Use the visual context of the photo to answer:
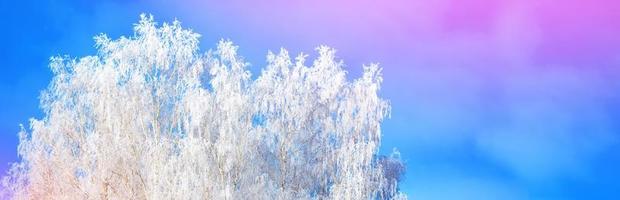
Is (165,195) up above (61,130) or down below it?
below

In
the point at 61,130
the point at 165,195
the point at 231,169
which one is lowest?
the point at 165,195

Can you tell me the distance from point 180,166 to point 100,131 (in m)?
2.42

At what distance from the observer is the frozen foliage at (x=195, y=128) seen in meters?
13.8

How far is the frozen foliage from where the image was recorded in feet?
45.1

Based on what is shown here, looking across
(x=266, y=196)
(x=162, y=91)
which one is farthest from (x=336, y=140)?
(x=162, y=91)

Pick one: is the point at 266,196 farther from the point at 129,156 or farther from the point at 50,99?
the point at 50,99

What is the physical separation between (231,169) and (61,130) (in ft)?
14.0

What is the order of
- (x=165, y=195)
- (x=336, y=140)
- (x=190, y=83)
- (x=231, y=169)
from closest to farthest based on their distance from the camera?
(x=165, y=195) < (x=231, y=169) < (x=190, y=83) < (x=336, y=140)

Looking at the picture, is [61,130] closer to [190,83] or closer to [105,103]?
[105,103]

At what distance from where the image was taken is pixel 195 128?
47.2ft

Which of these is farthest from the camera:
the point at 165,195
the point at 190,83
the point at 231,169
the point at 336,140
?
the point at 336,140

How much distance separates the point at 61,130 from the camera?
50.9 feet

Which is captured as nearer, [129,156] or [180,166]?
[180,166]

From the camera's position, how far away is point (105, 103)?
47.5ft
